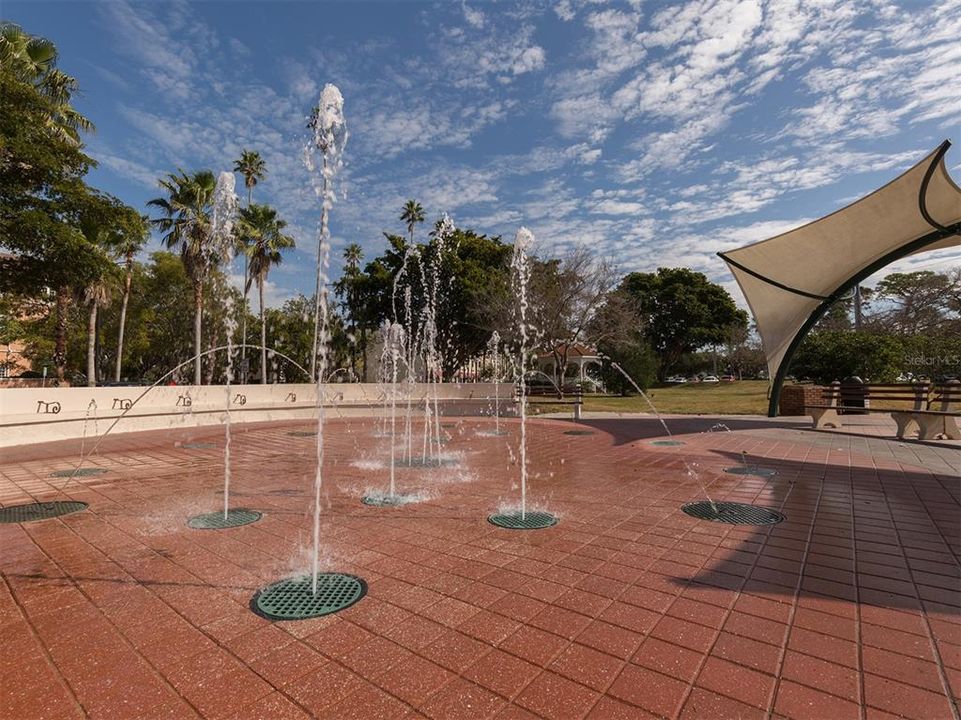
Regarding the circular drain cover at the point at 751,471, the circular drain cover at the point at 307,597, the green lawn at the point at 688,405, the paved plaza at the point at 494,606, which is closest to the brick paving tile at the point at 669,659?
the paved plaza at the point at 494,606

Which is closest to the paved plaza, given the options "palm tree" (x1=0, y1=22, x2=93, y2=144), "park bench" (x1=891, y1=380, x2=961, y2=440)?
"park bench" (x1=891, y1=380, x2=961, y2=440)

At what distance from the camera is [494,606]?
2994 millimetres

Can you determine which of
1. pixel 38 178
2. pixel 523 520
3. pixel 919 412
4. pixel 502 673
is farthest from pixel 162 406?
pixel 919 412

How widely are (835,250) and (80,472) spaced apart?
693 inches

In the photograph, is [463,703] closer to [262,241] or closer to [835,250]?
[835,250]

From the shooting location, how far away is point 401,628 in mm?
2730

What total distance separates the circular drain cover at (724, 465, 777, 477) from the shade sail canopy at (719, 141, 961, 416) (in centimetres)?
809

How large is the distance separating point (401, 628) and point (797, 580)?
274 centimetres

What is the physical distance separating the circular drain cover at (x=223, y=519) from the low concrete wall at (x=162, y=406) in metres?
5.28

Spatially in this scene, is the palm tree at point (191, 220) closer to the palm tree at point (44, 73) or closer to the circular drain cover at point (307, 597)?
the palm tree at point (44, 73)

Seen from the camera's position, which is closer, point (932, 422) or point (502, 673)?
point (502, 673)

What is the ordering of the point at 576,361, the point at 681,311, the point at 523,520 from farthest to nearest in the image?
the point at 681,311
the point at 576,361
the point at 523,520

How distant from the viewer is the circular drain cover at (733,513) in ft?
15.8

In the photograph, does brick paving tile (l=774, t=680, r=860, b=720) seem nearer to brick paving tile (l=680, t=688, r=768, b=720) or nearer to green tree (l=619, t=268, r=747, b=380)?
brick paving tile (l=680, t=688, r=768, b=720)
